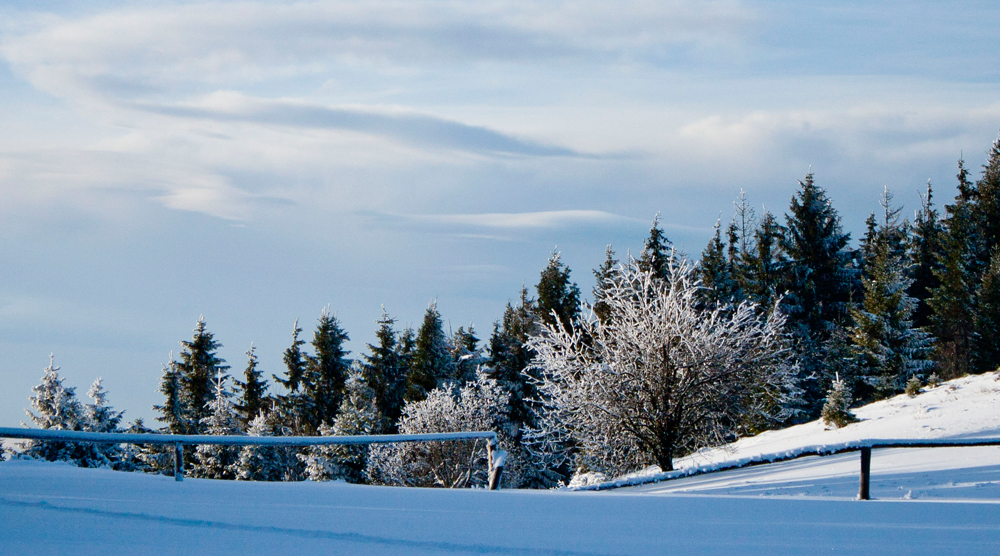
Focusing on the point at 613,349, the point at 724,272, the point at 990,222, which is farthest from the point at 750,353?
the point at 990,222

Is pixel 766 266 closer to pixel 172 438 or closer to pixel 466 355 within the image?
pixel 466 355

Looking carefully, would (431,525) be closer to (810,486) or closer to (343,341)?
(810,486)

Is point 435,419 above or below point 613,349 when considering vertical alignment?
below

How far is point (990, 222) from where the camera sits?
4891 cm

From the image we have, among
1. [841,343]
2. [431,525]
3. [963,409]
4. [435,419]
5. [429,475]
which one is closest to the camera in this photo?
[431,525]

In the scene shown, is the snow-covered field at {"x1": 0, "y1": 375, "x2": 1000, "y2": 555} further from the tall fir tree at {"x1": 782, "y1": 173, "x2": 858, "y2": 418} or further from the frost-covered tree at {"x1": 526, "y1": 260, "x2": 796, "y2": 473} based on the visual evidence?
the tall fir tree at {"x1": 782, "y1": 173, "x2": 858, "y2": 418}

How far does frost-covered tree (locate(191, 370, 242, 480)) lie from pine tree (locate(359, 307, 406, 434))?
857cm

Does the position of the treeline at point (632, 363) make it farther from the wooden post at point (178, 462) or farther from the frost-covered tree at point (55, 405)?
the wooden post at point (178, 462)

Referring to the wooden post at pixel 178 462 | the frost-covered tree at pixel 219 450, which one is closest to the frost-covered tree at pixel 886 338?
the frost-covered tree at pixel 219 450

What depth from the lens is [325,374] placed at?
55.3 m

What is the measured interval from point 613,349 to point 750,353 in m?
3.30

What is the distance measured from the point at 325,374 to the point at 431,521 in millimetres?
51137

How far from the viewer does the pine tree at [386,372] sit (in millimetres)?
53000

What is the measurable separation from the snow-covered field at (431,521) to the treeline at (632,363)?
1278 centimetres
